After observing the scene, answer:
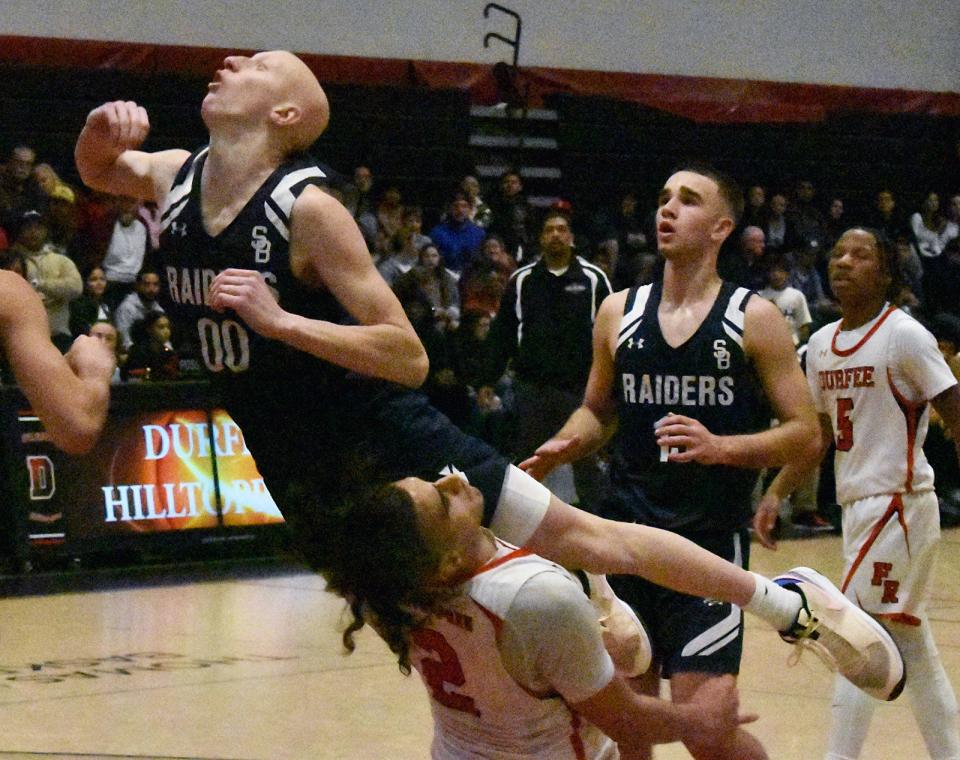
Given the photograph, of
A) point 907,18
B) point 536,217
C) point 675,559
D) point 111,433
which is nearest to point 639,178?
point 536,217

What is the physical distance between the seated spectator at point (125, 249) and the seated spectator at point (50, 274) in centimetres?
126

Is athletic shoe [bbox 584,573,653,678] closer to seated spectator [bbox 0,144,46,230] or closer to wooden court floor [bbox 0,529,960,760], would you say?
wooden court floor [bbox 0,529,960,760]

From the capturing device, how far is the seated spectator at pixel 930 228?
647 inches

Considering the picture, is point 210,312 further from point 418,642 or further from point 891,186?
point 891,186

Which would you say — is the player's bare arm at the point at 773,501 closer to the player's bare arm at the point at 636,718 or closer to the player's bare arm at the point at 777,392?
the player's bare arm at the point at 777,392

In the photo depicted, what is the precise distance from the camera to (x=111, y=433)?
8.76 metres

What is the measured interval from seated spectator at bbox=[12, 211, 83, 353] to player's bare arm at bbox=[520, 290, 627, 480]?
5988 mm

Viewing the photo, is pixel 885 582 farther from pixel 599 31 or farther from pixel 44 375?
pixel 599 31

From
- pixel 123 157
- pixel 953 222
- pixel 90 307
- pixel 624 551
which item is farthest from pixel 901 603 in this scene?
pixel 953 222

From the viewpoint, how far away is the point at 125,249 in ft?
38.0

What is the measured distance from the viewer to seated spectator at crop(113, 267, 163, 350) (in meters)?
10.7

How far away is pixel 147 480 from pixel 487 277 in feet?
12.2

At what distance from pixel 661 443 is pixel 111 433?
17.8ft

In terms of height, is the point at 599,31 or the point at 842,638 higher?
the point at 599,31
